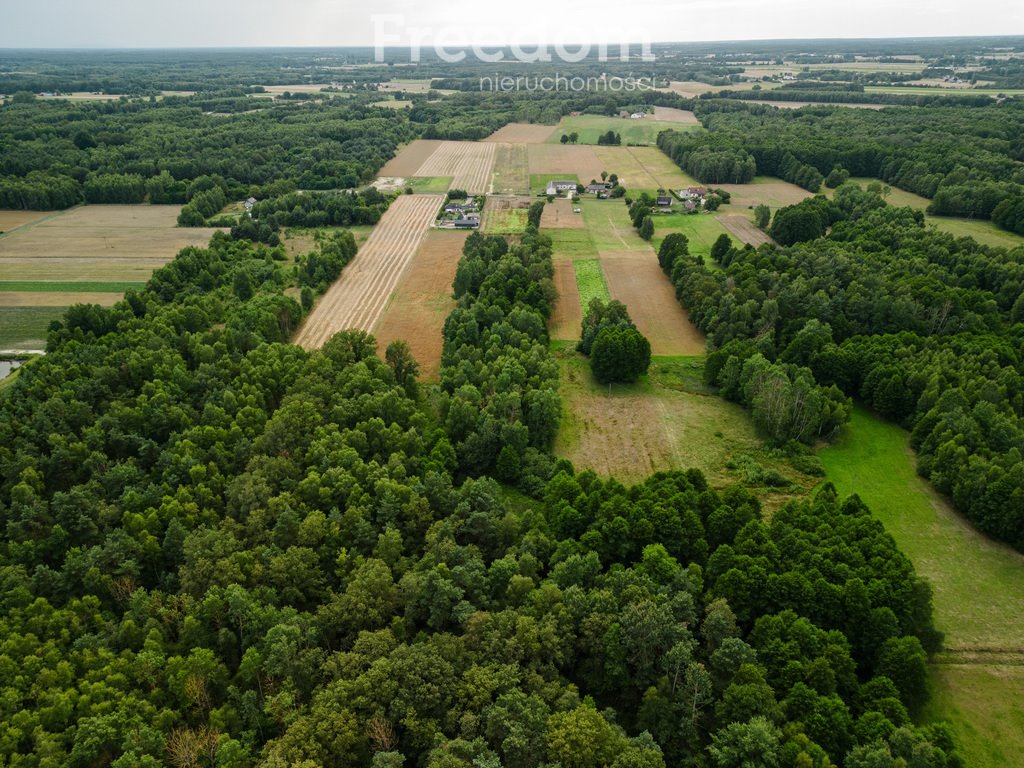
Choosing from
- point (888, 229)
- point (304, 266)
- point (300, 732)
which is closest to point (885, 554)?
point (300, 732)

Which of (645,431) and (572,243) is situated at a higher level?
(572,243)

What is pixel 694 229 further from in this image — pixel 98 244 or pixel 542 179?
pixel 98 244

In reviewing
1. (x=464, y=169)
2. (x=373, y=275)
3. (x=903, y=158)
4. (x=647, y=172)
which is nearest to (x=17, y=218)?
(x=373, y=275)

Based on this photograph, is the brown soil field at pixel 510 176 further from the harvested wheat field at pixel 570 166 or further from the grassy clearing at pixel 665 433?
the grassy clearing at pixel 665 433

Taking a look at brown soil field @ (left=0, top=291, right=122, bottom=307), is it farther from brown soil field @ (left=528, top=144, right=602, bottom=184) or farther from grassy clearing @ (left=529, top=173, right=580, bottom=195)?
brown soil field @ (left=528, top=144, right=602, bottom=184)

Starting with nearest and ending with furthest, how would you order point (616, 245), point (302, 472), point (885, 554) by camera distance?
point (885, 554) → point (302, 472) → point (616, 245)

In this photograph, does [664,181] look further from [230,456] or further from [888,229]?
[230,456]
